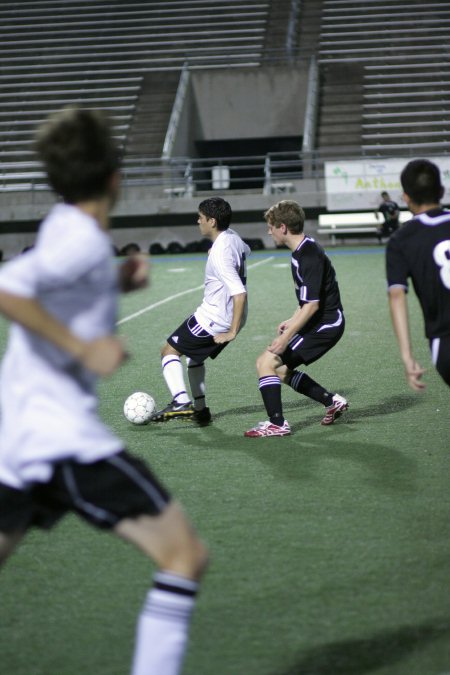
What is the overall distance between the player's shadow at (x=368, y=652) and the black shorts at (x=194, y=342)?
3.82 meters

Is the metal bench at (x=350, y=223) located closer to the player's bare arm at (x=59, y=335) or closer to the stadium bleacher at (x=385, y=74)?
the stadium bleacher at (x=385, y=74)

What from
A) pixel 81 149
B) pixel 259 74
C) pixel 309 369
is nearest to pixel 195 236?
pixel 259 74

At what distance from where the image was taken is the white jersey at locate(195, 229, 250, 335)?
6840mm

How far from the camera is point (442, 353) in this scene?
4.21m

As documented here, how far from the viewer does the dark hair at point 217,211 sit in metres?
6.84

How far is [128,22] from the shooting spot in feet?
123

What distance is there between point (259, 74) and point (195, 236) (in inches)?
281

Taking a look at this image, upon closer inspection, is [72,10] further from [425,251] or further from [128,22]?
[425,251]

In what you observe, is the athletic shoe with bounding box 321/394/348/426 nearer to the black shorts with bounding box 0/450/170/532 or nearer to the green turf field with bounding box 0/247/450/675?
the green turf field with bounding box 0/247/450/675

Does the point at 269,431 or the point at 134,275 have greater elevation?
the point at 134,275

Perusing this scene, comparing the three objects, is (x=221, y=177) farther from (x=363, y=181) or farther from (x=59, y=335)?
(x=59, y=335)

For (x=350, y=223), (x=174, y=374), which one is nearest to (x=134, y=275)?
(x=174, y=374)

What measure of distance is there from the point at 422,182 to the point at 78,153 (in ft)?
6.66

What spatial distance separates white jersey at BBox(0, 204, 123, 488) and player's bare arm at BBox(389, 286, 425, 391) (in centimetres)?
171
